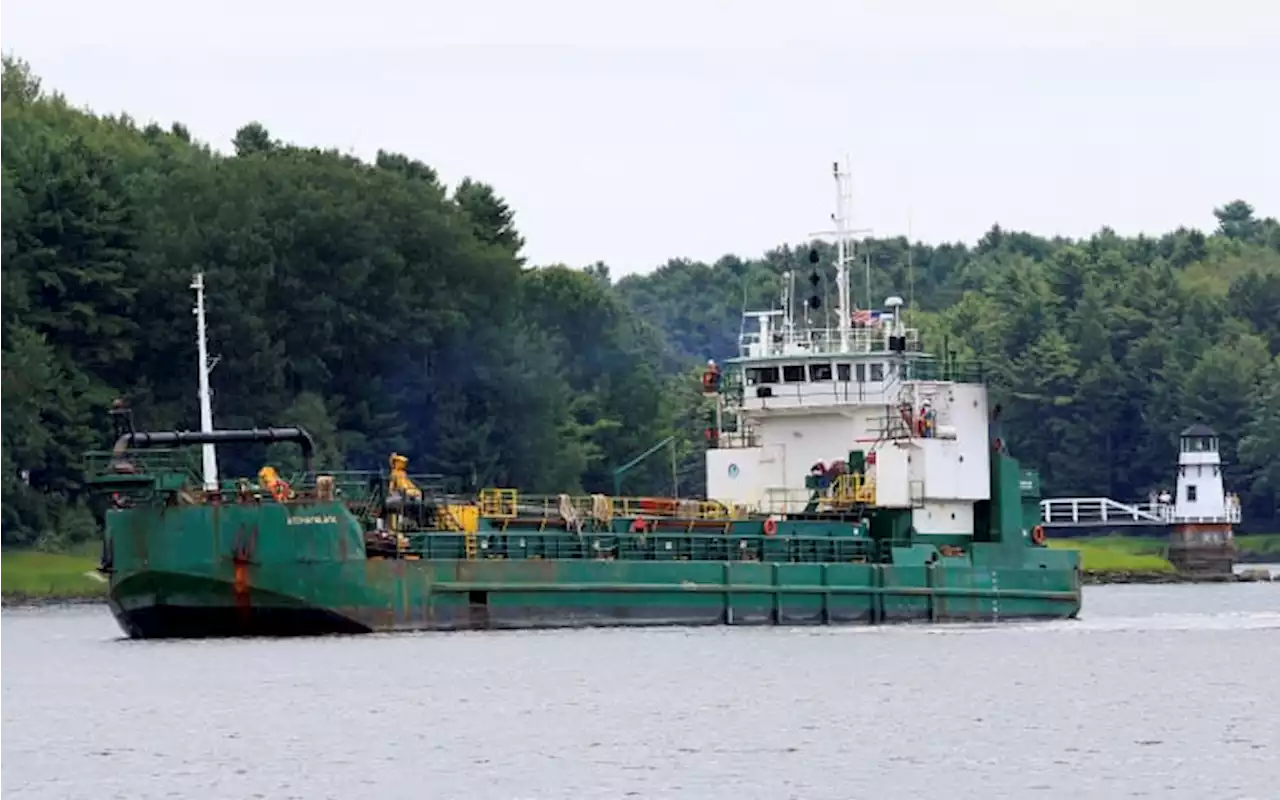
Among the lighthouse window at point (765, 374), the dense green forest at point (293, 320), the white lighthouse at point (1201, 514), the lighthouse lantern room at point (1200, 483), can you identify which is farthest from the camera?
the lighthouse lantern room at point (1200, 483)

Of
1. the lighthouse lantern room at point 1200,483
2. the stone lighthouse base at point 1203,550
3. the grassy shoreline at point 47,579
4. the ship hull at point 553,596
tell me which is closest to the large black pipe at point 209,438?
the ship hull at point 553,596

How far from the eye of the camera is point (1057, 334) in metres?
156

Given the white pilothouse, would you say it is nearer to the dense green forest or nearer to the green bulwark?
the green bulwark

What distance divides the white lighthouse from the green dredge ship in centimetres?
4140

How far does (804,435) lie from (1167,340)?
86.5 m

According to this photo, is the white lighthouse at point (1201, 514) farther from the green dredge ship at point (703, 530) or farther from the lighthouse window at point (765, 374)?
the lighthouse window at point (765, 374)

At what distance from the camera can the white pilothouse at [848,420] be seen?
68.6m

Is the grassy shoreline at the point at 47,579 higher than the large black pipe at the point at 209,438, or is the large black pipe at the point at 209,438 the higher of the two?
the large black pipe at the point at 209,438

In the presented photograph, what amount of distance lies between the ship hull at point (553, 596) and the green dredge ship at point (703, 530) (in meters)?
0.04

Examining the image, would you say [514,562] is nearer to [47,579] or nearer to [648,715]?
[648,715]

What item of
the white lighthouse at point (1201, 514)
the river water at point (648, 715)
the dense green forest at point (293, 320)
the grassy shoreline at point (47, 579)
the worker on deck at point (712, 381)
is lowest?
the river water at point (648, 715)

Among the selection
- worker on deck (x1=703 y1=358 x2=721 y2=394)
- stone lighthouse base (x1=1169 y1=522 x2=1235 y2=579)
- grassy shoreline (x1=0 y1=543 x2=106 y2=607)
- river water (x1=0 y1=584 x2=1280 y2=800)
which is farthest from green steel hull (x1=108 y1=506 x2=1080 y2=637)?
stone lighthouse base (x1=1169 y1=522 x2=1235 y2=579)

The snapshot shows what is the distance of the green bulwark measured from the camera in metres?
58.8

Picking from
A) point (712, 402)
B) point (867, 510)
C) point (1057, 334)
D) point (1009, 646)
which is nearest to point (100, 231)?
point (712, 402)
